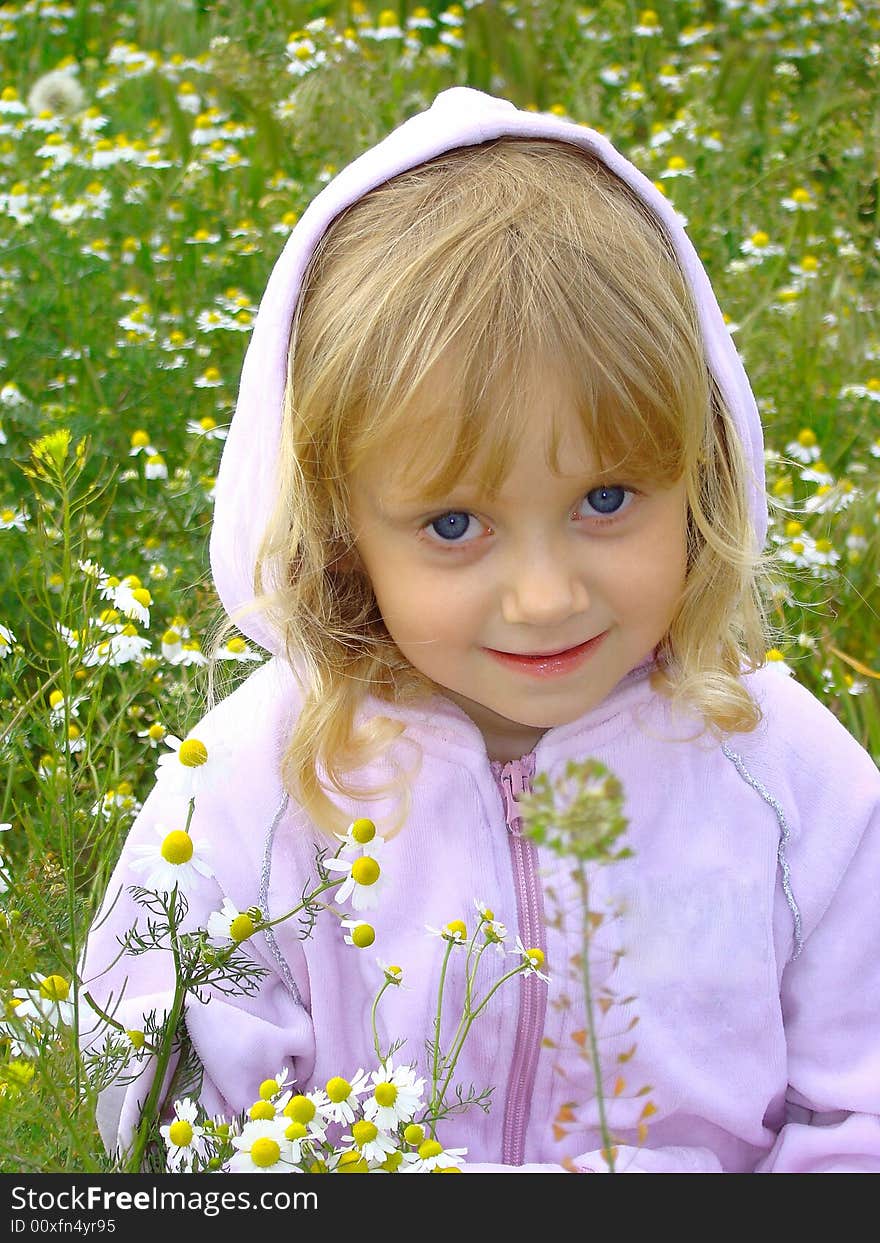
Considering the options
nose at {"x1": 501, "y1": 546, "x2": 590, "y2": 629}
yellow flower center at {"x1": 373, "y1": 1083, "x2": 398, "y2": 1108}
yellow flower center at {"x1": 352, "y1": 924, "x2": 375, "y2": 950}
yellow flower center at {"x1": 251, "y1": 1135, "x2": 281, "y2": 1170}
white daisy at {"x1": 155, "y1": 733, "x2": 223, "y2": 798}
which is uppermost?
nose at {"x1": 501, "y1": 546, "x2": 590, "y2": 629}

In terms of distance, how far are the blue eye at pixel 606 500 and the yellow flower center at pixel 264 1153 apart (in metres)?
0.59

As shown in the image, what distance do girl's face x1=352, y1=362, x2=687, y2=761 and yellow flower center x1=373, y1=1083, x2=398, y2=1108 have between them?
Result: 36 cm

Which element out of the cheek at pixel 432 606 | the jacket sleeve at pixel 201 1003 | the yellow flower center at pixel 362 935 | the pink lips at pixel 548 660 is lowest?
the jacket sleeve at pixel 201 1003

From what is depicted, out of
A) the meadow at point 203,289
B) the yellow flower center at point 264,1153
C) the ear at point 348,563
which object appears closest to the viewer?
the yellow flower center at point 264,1153

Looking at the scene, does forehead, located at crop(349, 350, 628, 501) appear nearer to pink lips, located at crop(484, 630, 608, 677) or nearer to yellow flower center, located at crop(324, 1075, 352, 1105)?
pink lips, located at crop(484, 630, 608, 677)

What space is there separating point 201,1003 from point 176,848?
350mm

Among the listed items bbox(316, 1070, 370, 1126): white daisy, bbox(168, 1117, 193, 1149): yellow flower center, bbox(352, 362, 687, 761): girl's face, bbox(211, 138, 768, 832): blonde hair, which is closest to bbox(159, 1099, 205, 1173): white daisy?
bbox(168, 1117, 193, 1149): yellow flower center

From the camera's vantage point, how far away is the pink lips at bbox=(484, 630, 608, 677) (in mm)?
1410

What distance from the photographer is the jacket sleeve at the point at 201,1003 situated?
1.56 meters

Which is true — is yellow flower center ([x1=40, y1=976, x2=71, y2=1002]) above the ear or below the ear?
below

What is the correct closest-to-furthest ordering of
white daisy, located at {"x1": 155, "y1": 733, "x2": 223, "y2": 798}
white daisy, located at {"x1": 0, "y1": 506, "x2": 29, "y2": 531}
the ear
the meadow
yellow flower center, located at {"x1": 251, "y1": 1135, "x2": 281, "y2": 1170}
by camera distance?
yellow flower center, located at {"x1": 251, "y1": 1135, "x2": 281, "y2": 1170} < white daisy, located at {"x1": 155, "y1": 733, "x2": 223, "y2": 798} < the ear < the meadow < white daisy, located at {"x1": 0, "y1": 506, "x2": 29, "y2": 531}

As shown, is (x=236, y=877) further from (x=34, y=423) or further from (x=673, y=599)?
(x=34, y=423)

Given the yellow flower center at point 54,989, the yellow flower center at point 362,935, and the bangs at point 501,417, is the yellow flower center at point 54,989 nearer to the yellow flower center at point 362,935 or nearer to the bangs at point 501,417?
the yellow flower center at point 362,935

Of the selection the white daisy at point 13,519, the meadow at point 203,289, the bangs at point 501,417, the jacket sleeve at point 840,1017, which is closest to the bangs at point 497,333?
the bangs at point 501,417
